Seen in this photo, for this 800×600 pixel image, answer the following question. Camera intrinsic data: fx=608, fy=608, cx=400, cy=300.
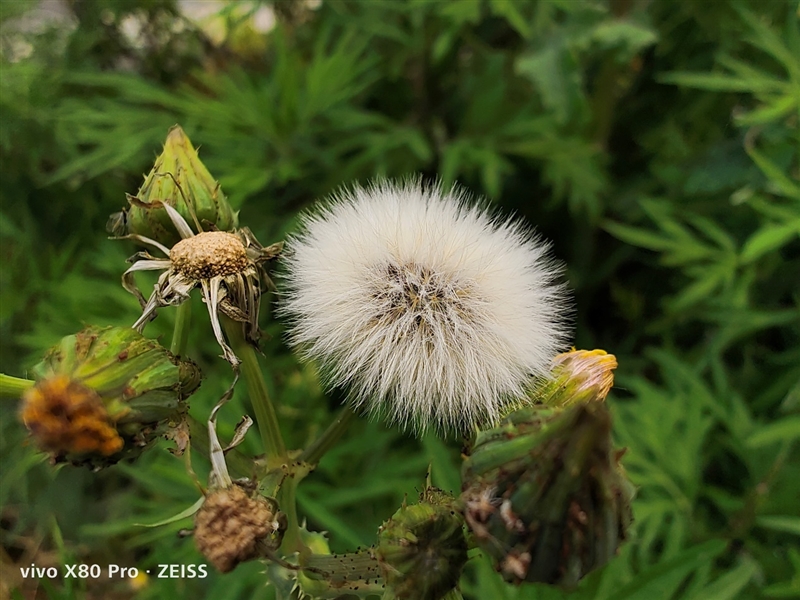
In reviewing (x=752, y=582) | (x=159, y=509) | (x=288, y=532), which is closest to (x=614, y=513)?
(x=288, y=532)

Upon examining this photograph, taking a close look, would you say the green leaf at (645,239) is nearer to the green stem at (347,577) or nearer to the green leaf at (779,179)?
the green leaf at (779,179)

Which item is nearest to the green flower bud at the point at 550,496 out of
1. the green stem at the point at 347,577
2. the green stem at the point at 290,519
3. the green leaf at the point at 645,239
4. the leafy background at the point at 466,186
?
the green stem at the point at 347,577

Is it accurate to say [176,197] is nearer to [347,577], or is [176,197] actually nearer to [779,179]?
[347,577]

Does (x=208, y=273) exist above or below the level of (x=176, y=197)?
below

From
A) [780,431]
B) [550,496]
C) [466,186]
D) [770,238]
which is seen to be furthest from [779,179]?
[550,496]

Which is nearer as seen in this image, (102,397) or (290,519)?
(102,397)
